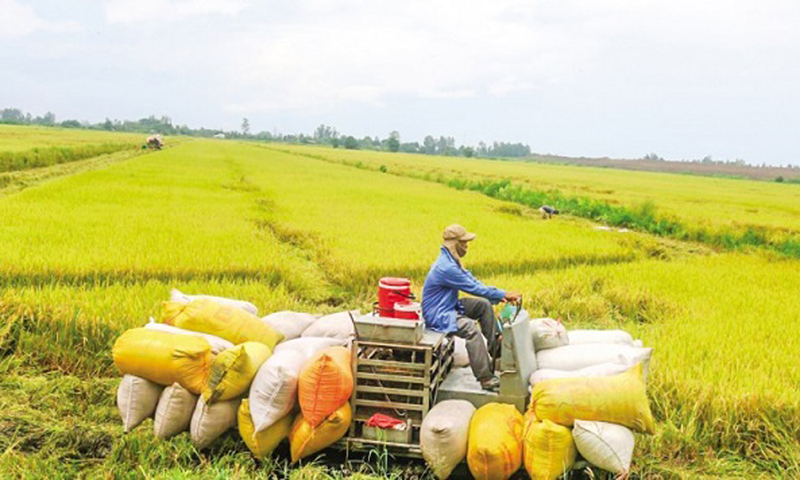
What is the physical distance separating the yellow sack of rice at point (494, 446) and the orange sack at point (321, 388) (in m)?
0.68

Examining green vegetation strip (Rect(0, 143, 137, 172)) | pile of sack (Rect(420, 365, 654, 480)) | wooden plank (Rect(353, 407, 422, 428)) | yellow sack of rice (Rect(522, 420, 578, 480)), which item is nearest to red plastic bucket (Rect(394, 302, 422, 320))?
wooden plank (Rect(353, 407, 422, 428))

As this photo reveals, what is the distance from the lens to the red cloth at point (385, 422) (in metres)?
3.17

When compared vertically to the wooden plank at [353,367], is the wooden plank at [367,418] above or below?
below

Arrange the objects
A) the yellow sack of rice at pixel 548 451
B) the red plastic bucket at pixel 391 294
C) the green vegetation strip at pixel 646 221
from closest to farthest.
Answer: the yellow sack of rice at pixel 548 451 < the red plastic bucket at pixel 391 294 < the green vegetation strip at pixel 646 221

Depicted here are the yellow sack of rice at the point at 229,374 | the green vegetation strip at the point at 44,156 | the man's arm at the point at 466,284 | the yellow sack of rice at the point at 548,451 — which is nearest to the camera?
the yellow sack of rice at the point at 548,451

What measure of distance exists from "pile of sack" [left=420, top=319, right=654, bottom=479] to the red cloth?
0.16 meters

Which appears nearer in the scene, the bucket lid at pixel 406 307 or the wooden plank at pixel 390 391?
the wooden plank at pixel 390 391

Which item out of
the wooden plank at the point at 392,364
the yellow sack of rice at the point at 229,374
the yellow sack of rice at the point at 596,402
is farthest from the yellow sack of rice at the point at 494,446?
the yellow sack of rice at the point at 229,374

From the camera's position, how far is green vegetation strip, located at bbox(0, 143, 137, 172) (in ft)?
68.2

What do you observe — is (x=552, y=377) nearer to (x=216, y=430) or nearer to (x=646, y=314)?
(x=216, y=430)

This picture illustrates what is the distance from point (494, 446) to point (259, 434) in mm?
1169

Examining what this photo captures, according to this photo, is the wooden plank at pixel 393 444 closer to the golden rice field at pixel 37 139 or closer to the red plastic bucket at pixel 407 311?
the red plastic bucket at pixel 407 311

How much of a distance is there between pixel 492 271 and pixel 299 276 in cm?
248

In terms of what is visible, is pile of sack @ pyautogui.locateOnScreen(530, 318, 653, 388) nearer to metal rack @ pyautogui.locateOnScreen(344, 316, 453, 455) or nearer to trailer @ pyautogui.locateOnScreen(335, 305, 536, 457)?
trailer @ pyautogui.locateOnScreen(335, 305, 536, 457)
